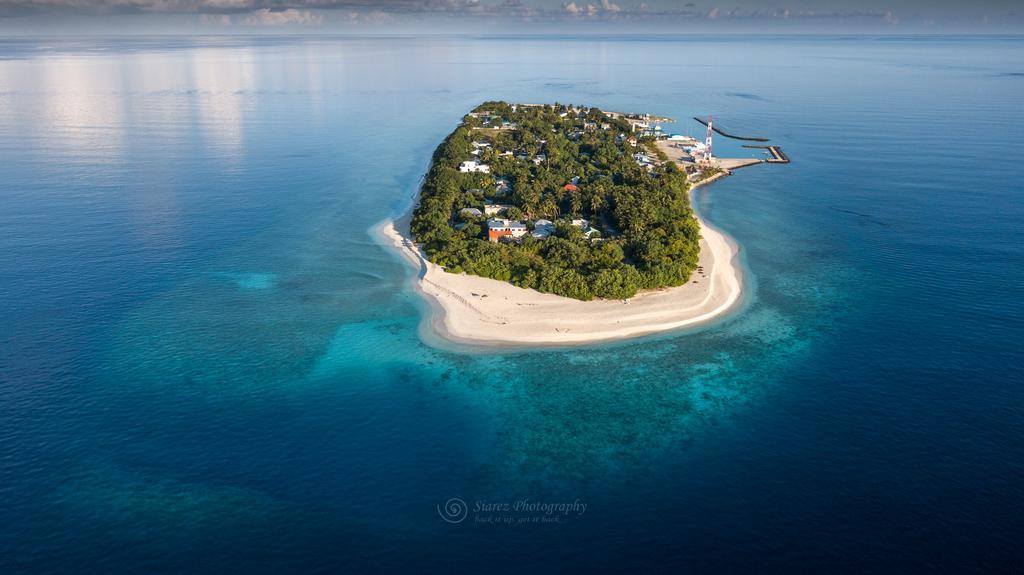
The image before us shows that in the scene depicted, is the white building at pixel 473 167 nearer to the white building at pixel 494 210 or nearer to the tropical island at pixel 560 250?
the tropical island at pixel 560 250

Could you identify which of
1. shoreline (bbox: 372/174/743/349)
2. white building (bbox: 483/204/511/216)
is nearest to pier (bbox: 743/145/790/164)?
shoreline (bbox: 372/174/743/349)

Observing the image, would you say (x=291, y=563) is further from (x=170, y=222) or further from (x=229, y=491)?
(x=170, y=222)

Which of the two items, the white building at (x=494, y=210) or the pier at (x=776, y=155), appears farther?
the pier at (x=776, y=155)

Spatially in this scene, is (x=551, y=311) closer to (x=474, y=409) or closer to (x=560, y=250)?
(x=560, y=250)

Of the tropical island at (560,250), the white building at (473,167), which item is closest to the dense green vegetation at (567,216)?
the tropical island at (560,250)

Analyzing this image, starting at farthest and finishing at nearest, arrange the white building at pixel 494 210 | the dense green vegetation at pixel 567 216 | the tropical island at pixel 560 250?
1. the white building at pixel 494 210
2. the dense green vegetation at pixel 567 216
3. the tropical island at pixel 560 250

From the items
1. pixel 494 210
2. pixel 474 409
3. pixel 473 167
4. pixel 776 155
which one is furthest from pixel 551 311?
pixel 776 155
